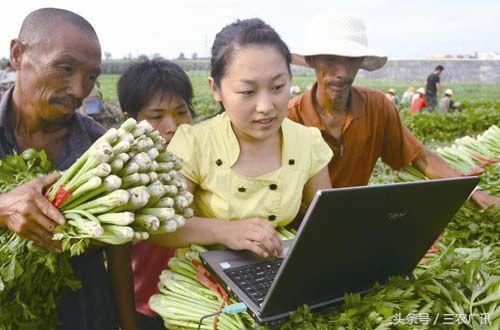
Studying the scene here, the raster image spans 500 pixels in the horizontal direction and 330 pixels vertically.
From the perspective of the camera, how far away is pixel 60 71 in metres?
1.95

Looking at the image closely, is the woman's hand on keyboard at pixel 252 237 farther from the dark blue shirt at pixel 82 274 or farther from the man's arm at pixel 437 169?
the man's arm at pixel 437 169

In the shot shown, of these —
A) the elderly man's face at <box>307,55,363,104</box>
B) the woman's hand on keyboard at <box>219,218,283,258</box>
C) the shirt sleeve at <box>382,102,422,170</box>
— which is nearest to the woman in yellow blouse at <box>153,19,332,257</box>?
the woman's hand on keyboard at <box>219,218,283,258</box>

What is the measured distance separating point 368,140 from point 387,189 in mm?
1960

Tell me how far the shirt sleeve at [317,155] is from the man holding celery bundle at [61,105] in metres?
0.96

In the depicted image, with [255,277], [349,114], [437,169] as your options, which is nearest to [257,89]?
[255,277]

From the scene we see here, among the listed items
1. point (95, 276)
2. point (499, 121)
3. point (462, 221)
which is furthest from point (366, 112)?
point (499, 121)

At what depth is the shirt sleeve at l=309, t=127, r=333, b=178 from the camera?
2.25 meters

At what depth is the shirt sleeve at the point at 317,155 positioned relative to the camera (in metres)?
2.25

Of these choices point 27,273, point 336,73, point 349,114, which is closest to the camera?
point 27,273

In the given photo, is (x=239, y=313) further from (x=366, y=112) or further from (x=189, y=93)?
(x=366, y=112)

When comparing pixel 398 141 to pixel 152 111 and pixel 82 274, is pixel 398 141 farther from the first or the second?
pixel 82 274

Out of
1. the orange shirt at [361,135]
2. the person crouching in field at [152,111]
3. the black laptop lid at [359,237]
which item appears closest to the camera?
the black laptop lid at [359,237]

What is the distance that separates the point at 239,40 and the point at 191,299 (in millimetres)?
A: 1037

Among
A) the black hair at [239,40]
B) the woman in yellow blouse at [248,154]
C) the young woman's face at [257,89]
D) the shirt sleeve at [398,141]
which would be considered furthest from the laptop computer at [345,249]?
the shirt sleeve at [398,141]
